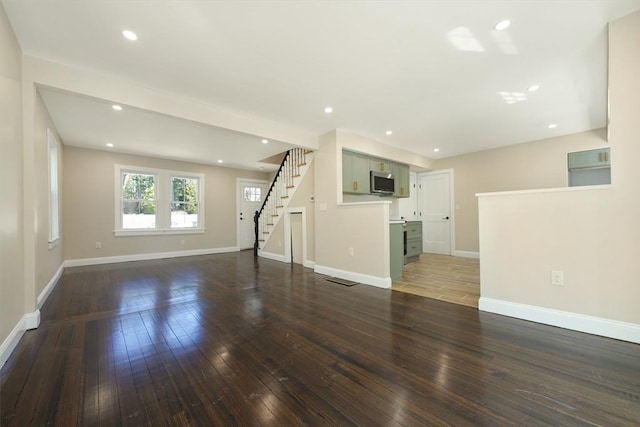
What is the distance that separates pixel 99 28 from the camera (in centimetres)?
205

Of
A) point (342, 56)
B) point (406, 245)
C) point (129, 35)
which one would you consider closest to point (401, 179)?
point (406, 245)

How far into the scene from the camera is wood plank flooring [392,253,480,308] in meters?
3.26

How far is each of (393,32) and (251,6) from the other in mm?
1165

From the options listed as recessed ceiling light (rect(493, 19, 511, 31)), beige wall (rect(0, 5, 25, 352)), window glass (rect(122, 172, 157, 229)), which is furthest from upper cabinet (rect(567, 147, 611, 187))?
window glass (rect(122, 172, 157, 229))

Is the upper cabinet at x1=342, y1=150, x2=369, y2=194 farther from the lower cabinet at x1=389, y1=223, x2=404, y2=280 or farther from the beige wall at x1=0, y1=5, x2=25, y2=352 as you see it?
the beige wall at x1=0, y1=5, x2=25, y2=352

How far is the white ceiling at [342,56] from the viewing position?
191 centimetres

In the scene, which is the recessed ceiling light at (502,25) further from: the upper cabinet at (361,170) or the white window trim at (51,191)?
the white window trim at (51,191)

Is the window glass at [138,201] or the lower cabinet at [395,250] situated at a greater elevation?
the window glass at [138,201]

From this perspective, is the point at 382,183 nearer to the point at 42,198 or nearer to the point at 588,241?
the point at 588,241

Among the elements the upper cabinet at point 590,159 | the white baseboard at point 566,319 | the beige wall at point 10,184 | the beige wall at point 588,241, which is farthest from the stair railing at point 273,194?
the upper cabinet at point 590,159

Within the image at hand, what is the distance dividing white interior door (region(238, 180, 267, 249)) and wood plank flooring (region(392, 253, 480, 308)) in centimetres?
509

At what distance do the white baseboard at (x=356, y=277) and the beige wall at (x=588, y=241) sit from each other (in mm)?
1265

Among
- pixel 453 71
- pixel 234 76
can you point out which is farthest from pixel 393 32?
pixel 234 76

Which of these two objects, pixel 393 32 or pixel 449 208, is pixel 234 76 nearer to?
pixel 393 32
